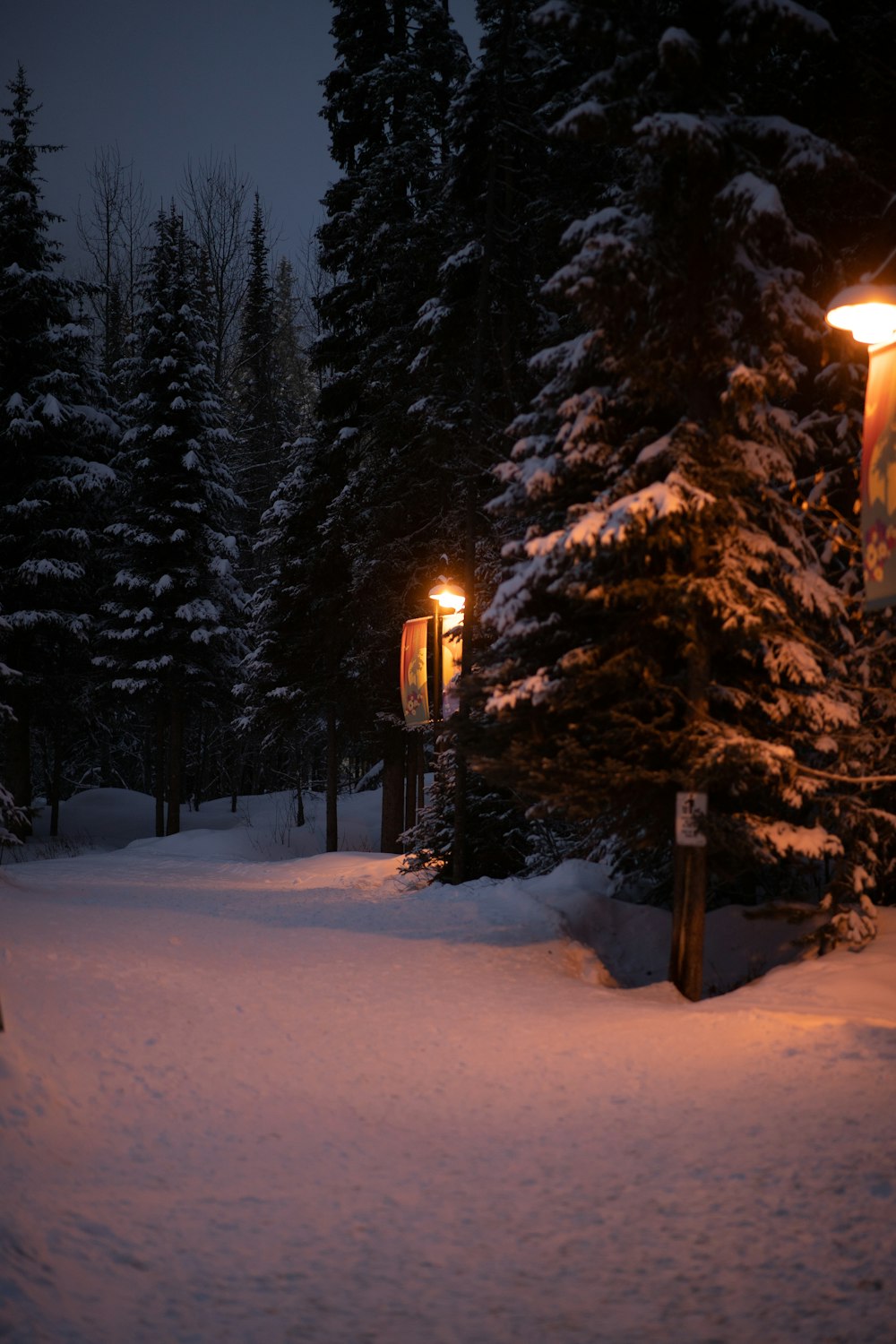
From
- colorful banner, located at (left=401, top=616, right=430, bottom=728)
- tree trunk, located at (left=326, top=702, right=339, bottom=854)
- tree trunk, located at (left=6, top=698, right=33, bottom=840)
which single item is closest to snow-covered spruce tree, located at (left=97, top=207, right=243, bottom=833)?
tree trunk, located at (left=6, top=698, right=33, bottom=840)

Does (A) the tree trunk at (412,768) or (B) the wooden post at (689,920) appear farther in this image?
(A) the tree trunk at (412,768)

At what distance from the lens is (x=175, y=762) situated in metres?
29.6

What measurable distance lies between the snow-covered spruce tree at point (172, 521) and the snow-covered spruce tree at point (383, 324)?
4.88 metres

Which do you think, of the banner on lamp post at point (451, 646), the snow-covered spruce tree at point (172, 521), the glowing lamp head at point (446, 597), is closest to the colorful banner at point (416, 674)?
the banner on lamp post at point (451, 646)

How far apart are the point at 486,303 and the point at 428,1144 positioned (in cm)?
1325

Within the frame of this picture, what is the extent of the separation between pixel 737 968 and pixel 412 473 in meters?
13.5

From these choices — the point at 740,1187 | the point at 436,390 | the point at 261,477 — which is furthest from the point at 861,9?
the point at 261,477

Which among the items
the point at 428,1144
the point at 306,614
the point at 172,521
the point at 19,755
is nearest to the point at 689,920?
the point at 428,1144

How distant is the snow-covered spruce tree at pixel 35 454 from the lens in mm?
27812

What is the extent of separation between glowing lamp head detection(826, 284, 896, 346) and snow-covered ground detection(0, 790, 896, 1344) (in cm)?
458

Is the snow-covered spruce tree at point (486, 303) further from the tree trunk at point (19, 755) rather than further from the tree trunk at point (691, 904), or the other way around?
the tree trunk at point (19, 755)

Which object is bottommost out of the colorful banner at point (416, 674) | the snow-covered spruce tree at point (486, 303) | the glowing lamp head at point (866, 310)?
the colorful banner at point (416, 674)

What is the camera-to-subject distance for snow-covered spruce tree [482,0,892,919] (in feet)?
29.4

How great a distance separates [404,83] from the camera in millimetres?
24609
